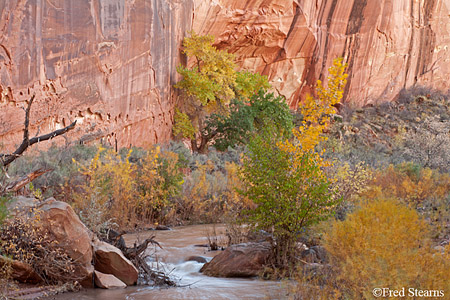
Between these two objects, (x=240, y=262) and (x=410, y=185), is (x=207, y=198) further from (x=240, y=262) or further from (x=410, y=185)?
(x=240, y=262)

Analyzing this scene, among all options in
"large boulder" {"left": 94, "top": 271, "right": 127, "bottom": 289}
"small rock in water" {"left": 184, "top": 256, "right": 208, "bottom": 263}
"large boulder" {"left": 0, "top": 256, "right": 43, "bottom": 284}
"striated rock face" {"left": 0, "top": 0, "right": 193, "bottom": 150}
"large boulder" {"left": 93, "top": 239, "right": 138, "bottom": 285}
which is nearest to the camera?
"large boulder" {"left": 0, "top": 256, "right": 43, "bottom": 284}

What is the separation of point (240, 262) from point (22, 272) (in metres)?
2.64

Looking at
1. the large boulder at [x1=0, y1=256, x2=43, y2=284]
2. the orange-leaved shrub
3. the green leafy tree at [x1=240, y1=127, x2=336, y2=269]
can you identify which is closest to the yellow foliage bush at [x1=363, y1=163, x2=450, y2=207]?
the orange-leaved shrub

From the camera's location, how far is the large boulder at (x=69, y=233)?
5070 mm

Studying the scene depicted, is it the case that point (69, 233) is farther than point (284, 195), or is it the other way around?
point (284, 195)

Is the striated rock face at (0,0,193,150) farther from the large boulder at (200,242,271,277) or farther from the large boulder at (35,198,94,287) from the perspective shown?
the large boulder at (200,242,271,277)

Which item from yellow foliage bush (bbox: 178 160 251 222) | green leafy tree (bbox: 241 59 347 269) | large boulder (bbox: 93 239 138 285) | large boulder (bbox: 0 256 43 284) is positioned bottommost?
yellow foliage bush (bbox: 178 160 251 222)

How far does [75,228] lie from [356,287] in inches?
122

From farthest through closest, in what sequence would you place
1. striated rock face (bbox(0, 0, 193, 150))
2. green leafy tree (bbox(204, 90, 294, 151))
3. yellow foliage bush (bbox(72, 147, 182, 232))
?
green leafy tree (bbox(204, 90, 294, 151)) → striated rock face (bbox(0, 0, 193, 150)) → yellow foliage bush (bbox(72, 147, 182, 232))

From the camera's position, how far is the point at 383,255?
363 cm

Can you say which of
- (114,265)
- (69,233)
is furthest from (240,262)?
(69,233)

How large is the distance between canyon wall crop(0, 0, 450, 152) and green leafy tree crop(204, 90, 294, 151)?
2222 millimetres

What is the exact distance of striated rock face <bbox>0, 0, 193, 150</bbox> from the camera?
1198 centimetres

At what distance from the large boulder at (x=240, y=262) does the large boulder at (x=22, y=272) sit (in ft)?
7.34
